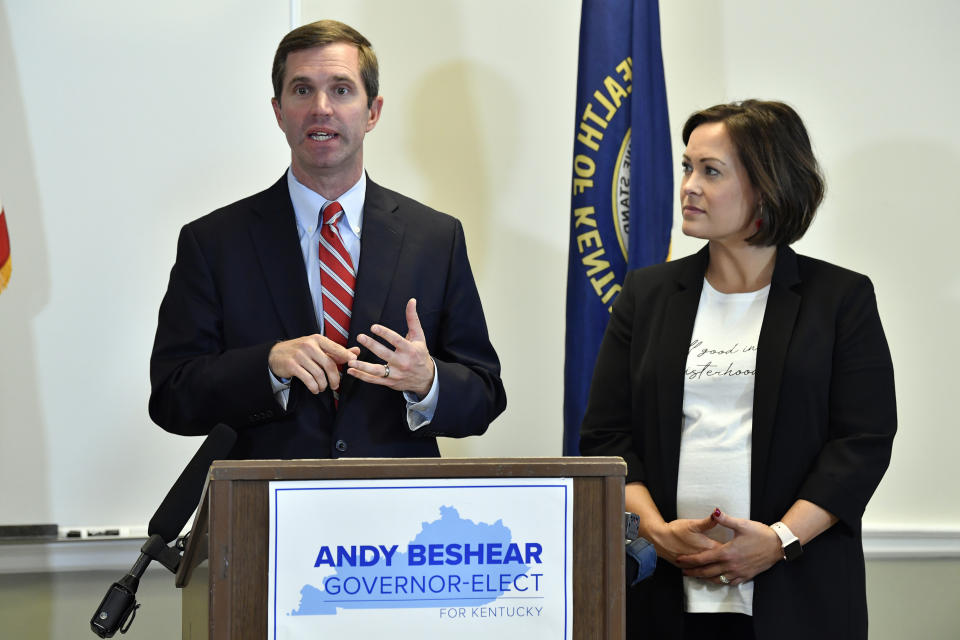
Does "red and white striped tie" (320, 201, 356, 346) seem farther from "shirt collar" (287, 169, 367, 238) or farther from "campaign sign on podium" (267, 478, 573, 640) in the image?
"campaign sign on podium" (267, 478, 573, 640)

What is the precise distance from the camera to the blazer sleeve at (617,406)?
7.37ft

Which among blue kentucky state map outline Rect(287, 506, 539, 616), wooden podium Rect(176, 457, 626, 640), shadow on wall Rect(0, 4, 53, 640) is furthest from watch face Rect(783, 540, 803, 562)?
shadow on wall Rect(0, 4, 53, 640)

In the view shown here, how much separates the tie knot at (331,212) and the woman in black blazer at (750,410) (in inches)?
26.8

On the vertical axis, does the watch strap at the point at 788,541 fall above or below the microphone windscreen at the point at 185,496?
below

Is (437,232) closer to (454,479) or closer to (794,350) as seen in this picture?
(794,350)

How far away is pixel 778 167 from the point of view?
2219mm

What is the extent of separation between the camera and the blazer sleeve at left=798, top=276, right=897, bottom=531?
2.04m

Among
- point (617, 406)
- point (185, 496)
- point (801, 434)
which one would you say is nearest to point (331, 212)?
point (617, 406)

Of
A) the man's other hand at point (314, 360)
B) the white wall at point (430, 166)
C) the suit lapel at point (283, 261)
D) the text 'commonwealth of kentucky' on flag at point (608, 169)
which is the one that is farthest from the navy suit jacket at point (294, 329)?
the white wall at point (430, 166)

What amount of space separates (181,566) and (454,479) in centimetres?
63

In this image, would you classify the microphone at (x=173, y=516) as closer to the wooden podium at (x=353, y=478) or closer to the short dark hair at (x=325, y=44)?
the wooden podium at (x=353, y=478)

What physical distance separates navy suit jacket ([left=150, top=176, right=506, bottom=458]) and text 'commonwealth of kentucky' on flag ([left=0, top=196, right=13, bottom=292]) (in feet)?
3.71

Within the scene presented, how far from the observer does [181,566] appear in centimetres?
171

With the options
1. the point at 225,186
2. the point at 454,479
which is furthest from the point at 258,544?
the point at 225,186
